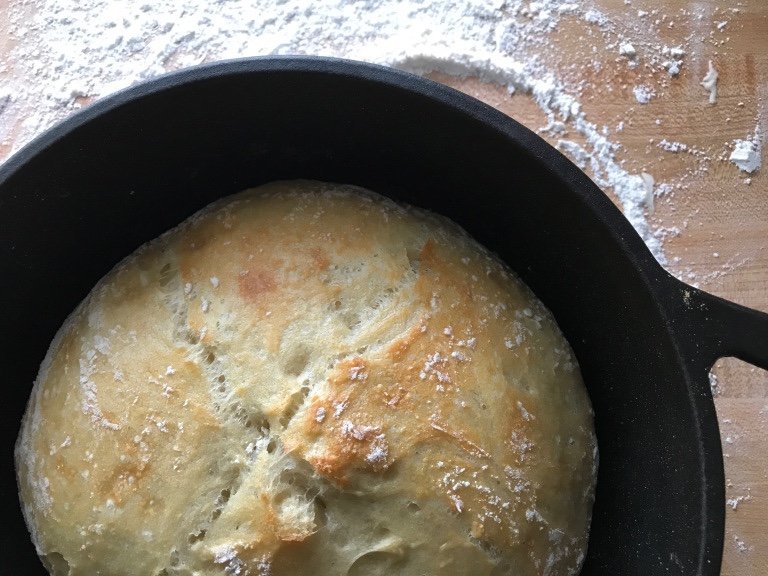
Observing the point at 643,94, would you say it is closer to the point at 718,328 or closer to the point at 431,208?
the point at 431,208

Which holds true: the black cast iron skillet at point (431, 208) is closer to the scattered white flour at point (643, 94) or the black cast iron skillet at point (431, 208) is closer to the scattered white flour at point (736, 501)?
the scattered white flour at point (736, 501)

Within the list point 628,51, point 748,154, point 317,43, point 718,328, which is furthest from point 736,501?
point 317,43

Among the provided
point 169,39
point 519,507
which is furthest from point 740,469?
point 169,39

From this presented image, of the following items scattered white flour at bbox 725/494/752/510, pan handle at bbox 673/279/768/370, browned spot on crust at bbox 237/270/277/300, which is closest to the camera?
pan handle at bbox 673/279/768/370

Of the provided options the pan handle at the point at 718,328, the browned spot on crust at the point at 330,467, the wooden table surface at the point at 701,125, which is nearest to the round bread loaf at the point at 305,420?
the browned spot on crust at the point at 330,467

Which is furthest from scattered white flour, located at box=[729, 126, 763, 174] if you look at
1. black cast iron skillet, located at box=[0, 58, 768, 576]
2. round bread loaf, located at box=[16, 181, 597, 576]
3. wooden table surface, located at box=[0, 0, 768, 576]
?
round bread loaf, located at box=[16, 181, 597, 576]

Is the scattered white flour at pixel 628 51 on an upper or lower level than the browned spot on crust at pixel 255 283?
upper

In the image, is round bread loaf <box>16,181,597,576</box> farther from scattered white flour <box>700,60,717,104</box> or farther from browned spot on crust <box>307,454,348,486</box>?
scattered white flour <box>700,60,717,104</box>
